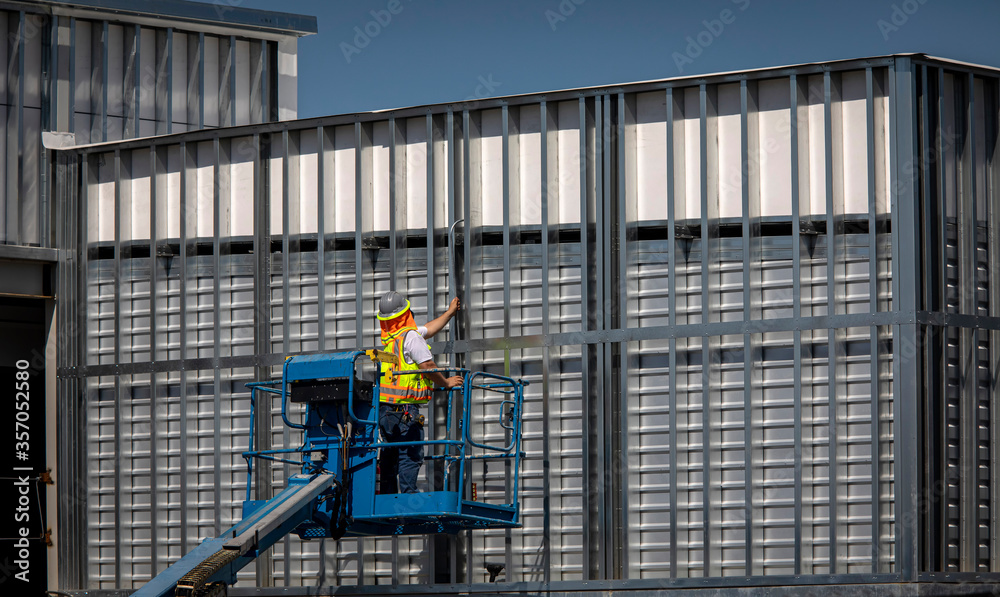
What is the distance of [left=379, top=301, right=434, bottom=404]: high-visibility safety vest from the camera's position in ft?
36.6

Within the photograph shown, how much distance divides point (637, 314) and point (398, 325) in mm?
2637

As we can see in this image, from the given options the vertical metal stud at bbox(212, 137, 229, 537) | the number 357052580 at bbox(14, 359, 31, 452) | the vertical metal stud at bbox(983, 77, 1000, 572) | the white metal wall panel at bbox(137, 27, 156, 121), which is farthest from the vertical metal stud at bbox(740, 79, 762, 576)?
the number 357052580 at bbox(14, 359, 31, 452)

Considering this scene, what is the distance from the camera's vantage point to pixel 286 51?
707 inches

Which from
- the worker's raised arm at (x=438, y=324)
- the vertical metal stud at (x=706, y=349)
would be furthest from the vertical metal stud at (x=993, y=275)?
the worker's raised arm at (x=438, y=324)

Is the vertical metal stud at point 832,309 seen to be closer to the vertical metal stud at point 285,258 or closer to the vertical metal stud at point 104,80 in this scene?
the vertical metal stud at point 285,258

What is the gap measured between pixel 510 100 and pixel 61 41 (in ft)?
22.6

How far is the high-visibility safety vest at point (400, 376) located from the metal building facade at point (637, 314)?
5.63 ft

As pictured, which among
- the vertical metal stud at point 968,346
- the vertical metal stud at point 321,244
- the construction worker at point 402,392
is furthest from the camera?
the vertical metal stud at point 321,244

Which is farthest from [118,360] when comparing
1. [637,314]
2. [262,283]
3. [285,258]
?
[637,314]

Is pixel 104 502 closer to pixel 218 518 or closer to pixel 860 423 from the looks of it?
pixel 218 518

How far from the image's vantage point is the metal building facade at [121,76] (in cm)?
1550

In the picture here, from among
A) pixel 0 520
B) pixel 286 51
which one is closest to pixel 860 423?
pixel 286 51

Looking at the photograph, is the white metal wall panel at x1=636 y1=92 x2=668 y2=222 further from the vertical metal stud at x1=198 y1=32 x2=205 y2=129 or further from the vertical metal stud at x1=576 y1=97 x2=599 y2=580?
the vertical metal stud at x1=198 y1=32 x2=205 y2=129

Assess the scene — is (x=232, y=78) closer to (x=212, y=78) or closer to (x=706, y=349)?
(x=212, y=78)
